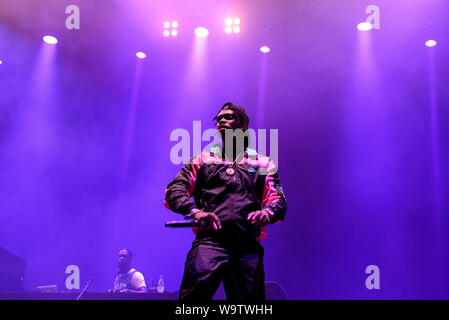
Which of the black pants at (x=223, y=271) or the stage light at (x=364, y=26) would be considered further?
the stage light at (x=364, y=26)

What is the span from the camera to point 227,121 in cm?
294

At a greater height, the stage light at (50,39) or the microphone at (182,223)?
the stage light at (50,39)

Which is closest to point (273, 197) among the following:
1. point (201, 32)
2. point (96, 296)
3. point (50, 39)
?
point (96, 296)

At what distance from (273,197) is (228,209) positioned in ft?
1.07

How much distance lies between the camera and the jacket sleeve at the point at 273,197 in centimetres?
258

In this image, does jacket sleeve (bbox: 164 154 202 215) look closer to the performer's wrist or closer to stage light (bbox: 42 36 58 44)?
the performer's wrist

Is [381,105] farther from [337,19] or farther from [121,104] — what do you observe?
[121,104]

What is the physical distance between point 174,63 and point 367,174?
4.04 meters

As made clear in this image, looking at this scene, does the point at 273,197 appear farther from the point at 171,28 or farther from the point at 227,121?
the point at 171,28

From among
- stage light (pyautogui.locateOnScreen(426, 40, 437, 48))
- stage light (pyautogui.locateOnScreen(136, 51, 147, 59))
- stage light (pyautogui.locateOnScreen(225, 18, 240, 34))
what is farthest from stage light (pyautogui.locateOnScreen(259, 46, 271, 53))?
stage light (pyautogui.locateOnScreen(426, 40, 437, 48))

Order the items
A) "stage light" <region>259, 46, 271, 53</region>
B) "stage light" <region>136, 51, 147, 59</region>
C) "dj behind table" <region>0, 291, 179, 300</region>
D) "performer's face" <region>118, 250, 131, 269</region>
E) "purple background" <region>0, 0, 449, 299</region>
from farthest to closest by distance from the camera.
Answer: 1. "stage light" <region>136, 51, 147, 59</region>
2. "stage light" <region>259, 46, 271, 53</region>
3. "purple background" <region>0, 0, 449, 299</region>
4. "performer's face" <region>118, 250, 131, 269</region>
5. "dj behind table" <region>0, 291, 179, 300</region>

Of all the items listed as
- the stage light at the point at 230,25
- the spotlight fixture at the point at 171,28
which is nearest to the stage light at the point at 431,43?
the stage light at the point at 230,25

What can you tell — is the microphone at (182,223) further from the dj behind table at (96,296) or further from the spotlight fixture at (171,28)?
the spotlight fixture at (171,28)

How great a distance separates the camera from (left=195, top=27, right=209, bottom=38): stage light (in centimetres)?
769
